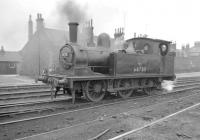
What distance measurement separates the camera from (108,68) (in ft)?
30.7

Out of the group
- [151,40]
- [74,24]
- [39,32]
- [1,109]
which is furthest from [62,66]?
[39,32]

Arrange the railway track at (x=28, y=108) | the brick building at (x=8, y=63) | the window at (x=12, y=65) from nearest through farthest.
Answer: the railway track at (x=28, y=108)
the brick building at (x=8, y=63)
the window at (x=12, y=65)

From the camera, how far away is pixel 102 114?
6.67m

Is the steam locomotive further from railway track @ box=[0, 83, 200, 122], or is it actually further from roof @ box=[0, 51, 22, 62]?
roof @ box=[0, 51, 22, 62]

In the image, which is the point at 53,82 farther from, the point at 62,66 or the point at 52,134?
the point at 52,134

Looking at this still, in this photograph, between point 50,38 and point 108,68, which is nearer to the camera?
point 108,68

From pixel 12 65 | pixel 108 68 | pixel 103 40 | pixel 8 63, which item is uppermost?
pixel 103 40

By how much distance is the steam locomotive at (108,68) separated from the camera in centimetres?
805

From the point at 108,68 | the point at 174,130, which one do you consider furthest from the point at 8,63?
→ the point at 174,130

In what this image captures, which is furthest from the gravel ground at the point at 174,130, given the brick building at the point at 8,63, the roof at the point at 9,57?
the roof at the point at 9,57

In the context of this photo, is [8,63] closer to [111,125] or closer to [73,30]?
[73,30]

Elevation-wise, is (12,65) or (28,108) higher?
(12,65)

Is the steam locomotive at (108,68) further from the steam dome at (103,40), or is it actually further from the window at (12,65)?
the window at (12,65)

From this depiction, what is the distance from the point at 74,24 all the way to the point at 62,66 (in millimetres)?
1862
